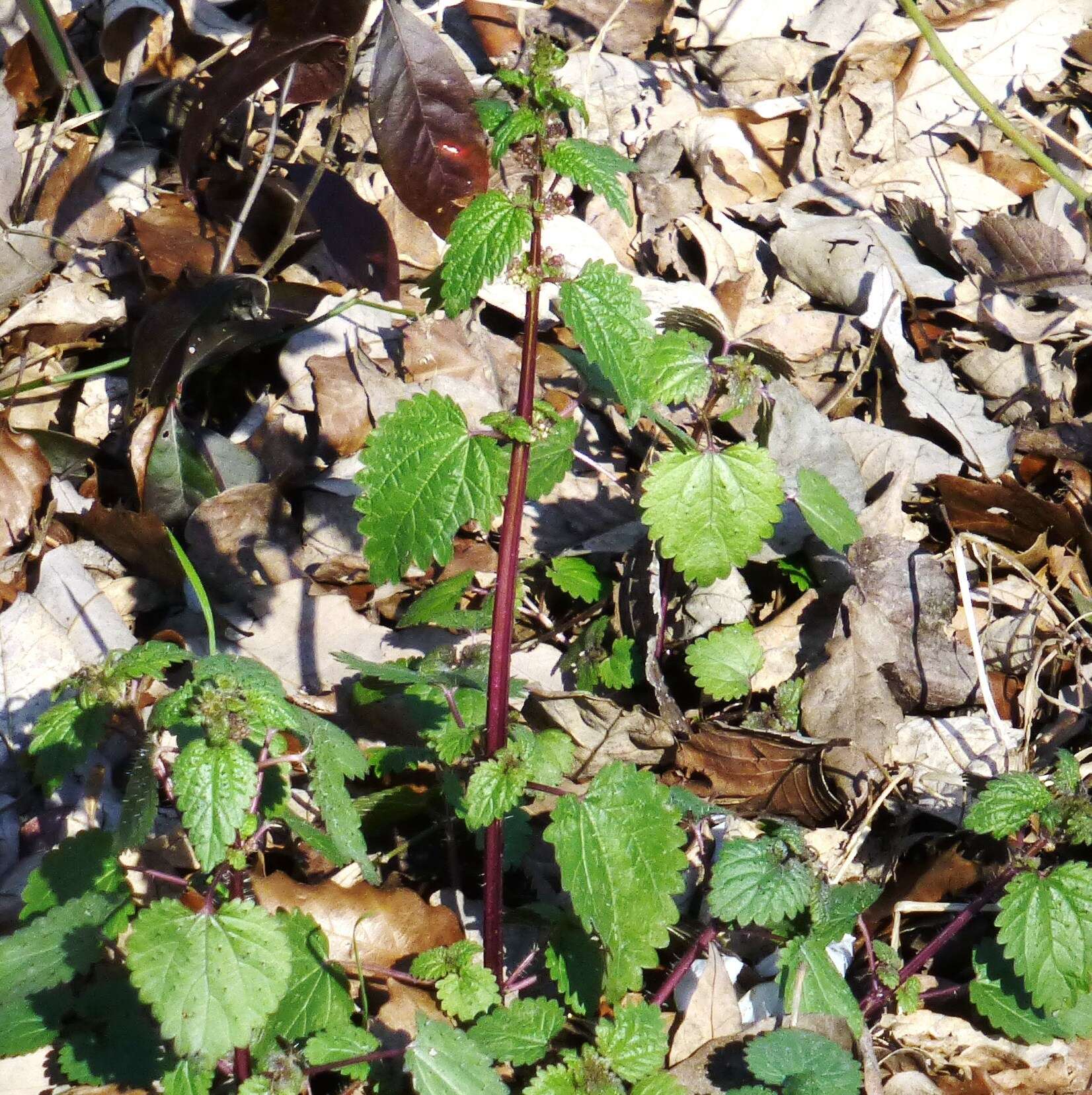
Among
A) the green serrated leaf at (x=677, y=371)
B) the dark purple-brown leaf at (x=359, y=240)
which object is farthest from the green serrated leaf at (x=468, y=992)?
the dark purple-brown leaf at (x=359, y=240)

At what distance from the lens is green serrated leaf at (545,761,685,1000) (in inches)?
75.7

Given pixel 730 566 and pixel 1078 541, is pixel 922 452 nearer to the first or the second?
pixel 1078 541

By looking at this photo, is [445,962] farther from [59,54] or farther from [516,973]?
[59,54]

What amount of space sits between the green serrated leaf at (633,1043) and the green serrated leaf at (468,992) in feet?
0.71

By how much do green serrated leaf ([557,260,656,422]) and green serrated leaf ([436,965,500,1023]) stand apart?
3.65 ft

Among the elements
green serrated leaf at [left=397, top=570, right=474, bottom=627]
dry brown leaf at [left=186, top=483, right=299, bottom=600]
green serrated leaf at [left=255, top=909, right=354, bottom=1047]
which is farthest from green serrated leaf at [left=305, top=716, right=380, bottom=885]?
dry brown leaf at [left=186, top=483, right=299, bottom=600]

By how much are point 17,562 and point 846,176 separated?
3268mm

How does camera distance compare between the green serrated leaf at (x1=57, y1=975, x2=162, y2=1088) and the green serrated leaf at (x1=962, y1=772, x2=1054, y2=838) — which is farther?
the green serrated leaf at (x1=962, y1=772, x2=1054, y2=838)

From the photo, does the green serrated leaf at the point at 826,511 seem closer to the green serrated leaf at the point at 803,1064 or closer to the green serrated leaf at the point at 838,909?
the green serrated leaf at the point at 838,909

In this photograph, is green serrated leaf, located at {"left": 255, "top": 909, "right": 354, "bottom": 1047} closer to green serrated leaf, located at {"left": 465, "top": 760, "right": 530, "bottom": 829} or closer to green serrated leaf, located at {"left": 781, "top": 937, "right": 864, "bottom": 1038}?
green serrated leaf, located at {"left": 465, "top": 760, "right": 530, "bottom": 829}

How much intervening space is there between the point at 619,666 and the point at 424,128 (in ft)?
4.98

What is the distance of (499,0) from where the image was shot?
150 inches

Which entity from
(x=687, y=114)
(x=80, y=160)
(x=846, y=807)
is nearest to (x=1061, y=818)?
(x=846, y=807)

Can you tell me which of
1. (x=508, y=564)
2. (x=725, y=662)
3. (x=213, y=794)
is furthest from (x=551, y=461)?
(x=213, y=794)
